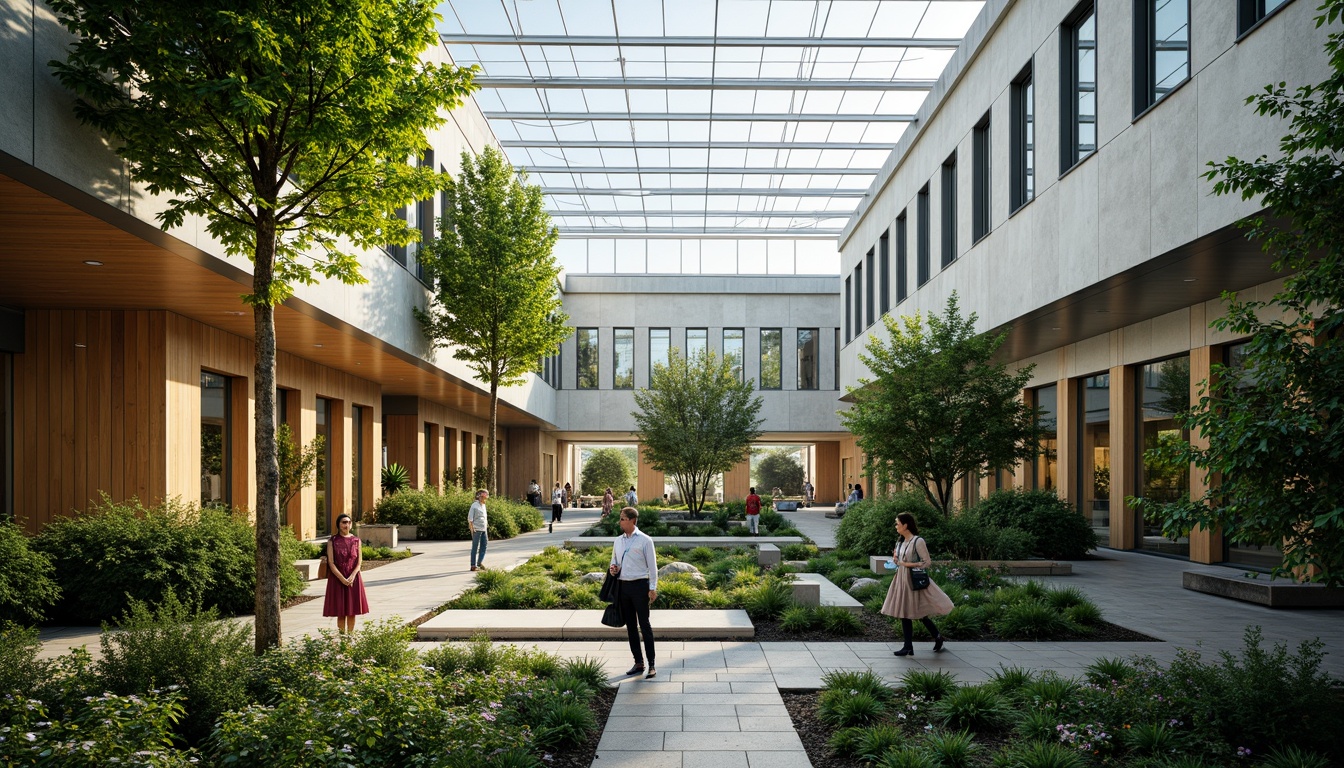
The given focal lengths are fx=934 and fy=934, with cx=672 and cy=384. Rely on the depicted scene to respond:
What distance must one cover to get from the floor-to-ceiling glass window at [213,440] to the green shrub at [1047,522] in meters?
15.2

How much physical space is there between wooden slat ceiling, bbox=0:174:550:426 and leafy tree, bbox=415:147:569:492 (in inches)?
145

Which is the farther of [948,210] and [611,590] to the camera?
[948,210]

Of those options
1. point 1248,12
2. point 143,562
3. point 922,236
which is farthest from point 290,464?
point 922,236

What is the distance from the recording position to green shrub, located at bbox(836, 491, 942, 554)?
18.6 meters

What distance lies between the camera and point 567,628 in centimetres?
1132

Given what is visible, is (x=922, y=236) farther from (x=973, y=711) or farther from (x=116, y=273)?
(x=973, y=711)

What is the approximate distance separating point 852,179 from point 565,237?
1583cm

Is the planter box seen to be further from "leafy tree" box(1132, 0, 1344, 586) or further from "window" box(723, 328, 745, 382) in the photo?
"window" box(723, 328, 745, 382)

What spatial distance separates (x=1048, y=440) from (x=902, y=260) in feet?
26.5

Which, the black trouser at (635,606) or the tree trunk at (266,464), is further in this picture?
the black trouser at (635,606)

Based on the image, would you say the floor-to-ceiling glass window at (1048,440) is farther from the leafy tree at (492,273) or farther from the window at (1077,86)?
the leafy tree at (492,273)

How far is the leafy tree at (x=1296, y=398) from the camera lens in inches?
246

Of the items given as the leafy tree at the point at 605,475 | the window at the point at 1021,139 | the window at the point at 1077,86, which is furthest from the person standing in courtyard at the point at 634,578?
the leafy tree at the point at 605,475

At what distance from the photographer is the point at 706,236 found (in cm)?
4481
